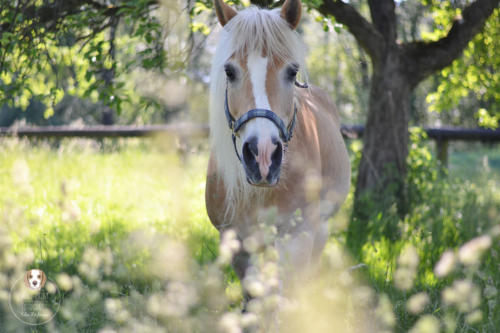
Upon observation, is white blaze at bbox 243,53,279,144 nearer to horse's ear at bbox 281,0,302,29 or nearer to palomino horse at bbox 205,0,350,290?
palomino horse at bbox 205,0,350,290

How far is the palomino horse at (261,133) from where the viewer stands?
6.50 ft

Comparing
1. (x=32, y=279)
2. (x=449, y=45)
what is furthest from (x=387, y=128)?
(x=32, y=279)

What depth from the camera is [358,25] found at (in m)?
4.43

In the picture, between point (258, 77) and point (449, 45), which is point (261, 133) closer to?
point (258, 77)

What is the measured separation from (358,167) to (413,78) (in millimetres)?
1144

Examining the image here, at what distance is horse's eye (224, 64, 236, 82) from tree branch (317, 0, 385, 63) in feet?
7.24

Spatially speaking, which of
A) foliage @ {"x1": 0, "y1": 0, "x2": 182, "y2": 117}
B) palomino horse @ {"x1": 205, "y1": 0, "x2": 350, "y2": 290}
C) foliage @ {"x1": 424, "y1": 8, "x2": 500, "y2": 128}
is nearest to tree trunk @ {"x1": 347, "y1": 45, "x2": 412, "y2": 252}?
foliage @ {"x1": 424, "y1": 8, "x2": 500, "y2": 128}

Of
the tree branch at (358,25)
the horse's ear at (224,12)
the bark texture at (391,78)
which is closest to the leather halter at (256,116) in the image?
the horse's ear at (224,12)

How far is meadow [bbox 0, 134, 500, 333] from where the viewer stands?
4.65ft

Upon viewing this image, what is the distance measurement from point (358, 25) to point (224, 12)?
2472mm

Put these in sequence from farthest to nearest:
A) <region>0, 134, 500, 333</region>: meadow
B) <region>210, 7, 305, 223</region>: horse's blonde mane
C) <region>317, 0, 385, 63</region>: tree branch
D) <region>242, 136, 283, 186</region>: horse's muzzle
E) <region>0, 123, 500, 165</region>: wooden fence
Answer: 1. <region>0, 123, 500, 165</region>: wooden fence
2. <region>317, 0, 385, 63</region>: tree branch
3. <region>210, 7, 305, 223</region>: horse's blonde mane
4. <region>242, 136, 283, 186</region>: horse's muzzle
5. <region>0, 134, 500, 333</region>: meadow

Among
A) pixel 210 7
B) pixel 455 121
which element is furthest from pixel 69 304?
pixel 455 121

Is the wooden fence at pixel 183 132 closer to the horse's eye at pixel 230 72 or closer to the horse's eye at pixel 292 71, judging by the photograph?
the horse's eye at pixel 292 71

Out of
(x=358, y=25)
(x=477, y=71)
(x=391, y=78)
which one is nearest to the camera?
(x=358, y=25)
